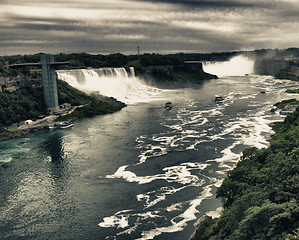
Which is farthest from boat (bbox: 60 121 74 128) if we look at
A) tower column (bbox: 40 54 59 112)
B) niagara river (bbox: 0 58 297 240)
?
tower column (bbox: 40 54 59 112)

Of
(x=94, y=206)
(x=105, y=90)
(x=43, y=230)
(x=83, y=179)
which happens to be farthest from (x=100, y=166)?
(x=105, y=90)

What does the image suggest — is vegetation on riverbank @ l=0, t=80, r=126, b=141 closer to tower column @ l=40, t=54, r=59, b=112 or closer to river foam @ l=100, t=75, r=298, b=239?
tower column @ l=40, t=54, r=59, b=112

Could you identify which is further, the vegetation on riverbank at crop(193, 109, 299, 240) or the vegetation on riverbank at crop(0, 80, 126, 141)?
the vegetation on riverbank at crop(0, 80, 126, 141)

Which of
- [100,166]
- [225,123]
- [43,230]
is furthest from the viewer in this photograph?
[225,123]

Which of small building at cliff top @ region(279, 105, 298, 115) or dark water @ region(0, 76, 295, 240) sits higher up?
small building at cliff top @ region(279, 105, 298, 115)

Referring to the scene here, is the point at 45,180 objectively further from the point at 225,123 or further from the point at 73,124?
the point at 225,123

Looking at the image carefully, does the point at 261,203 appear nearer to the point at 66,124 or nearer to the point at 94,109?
the point at 66,124

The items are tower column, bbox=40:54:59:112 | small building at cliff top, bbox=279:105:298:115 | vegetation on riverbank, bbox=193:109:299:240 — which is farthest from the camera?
tower column, bbox=40:54:59:112
